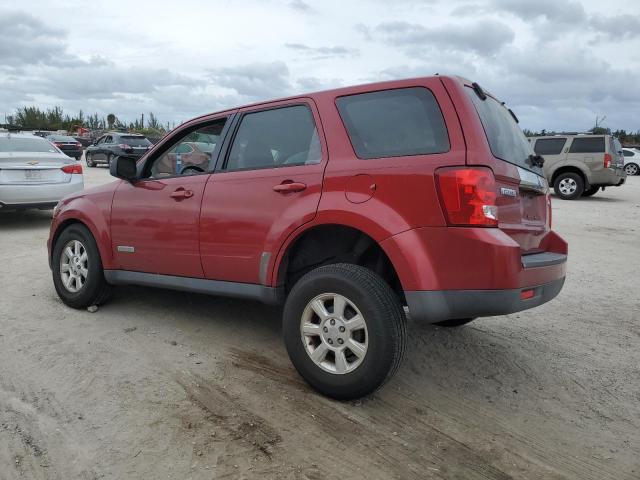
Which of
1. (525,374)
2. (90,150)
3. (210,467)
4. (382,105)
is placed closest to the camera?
(210,467)

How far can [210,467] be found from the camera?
99.4 inches

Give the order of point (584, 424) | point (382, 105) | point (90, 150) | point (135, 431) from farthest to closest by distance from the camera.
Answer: point (90, 150)
point (382, 105)
point (584, 424)
point (135, 431)

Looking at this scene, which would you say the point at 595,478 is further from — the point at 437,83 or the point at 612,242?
the point at 612,242

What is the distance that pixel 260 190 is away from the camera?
3600 millimetres

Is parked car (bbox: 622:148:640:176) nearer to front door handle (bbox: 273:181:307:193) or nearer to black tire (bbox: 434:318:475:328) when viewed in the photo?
black tire (bbox: 434:318:475:328)

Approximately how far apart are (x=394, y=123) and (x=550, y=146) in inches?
571

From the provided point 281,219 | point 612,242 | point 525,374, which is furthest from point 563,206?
point 281,219

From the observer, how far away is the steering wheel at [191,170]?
4192mm

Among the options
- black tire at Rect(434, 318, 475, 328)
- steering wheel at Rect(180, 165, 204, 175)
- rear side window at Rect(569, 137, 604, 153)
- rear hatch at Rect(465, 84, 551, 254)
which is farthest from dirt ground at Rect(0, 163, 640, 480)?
rear side window at Rect(569, 137, 604, 153)

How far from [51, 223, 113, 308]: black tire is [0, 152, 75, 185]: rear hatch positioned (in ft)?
15.0

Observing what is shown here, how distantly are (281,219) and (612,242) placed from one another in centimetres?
734

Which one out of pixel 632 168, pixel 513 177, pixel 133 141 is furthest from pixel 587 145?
pixel 133 141

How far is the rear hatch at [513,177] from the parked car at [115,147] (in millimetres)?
21782

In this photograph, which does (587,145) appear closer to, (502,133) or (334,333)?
(502,133)
